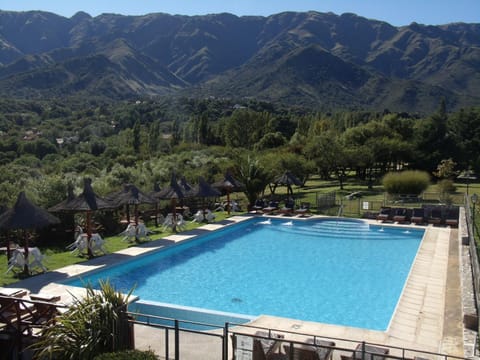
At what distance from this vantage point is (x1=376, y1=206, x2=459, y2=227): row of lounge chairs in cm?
2227

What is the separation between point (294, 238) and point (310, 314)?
9.42m

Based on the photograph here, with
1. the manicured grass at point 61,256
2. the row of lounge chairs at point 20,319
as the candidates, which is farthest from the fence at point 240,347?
the manicured grass at point 61,256

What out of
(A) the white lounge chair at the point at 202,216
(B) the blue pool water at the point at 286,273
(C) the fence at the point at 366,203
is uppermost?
(C) the fence at the point at 366,203

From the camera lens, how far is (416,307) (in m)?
10.7

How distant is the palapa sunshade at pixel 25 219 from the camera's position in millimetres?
12776

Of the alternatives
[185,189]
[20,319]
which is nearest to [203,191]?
[185,189]

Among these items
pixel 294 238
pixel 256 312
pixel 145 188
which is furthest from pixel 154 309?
pixel 145 188

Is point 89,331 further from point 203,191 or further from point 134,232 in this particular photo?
point 203,191

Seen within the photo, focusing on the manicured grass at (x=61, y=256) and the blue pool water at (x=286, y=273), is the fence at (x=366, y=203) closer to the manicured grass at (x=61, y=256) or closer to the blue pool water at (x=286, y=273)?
the blue pool water at (x=286, y=273)

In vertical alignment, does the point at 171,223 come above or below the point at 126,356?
above

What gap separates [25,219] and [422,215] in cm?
1767

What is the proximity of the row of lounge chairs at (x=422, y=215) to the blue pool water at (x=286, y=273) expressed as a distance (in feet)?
4.07

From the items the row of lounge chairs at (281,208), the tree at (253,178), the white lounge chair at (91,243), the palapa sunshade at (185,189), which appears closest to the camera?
the white lounge chair at (91,243)

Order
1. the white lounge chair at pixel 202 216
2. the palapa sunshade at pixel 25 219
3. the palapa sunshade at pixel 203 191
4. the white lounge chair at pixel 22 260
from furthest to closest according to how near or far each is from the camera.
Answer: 1. the white lounge chair at pixel 202 216
2. the palapa sunshade at pixel 203 191
3. the white lounge chair at pixel 22 260
4. the palapa sunshade at pixel 25 219
